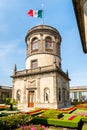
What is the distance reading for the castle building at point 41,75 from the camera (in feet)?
87.2

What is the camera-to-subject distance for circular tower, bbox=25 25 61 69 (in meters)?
31.3

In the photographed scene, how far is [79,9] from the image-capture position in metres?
5.75

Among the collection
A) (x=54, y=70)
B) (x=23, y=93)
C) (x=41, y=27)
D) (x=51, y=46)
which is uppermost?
(x=41, y=27)

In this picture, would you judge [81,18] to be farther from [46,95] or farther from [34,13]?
[34,13]

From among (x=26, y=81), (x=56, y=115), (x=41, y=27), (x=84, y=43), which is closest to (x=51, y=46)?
(x=41, y=27)

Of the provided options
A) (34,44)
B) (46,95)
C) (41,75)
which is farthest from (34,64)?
(46,95)

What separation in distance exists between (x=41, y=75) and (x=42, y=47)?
6632 millimetres

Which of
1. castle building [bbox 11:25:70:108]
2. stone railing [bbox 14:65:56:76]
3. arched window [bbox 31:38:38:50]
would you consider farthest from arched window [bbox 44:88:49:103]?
arched window [bbox 31:38:38:50]

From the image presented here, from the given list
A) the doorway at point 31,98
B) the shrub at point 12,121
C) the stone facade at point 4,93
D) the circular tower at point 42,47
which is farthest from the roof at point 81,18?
the stone facade at point 4,93

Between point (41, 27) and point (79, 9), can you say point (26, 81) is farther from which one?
point (79, 9)

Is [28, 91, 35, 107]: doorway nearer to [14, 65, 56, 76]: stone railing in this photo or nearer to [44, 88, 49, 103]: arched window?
[44, 88, 49, 103]: arched window

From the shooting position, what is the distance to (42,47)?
3144 cm

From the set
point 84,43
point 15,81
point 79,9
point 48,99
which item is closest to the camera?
point 79,9

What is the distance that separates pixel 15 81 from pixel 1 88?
18.9 meters
